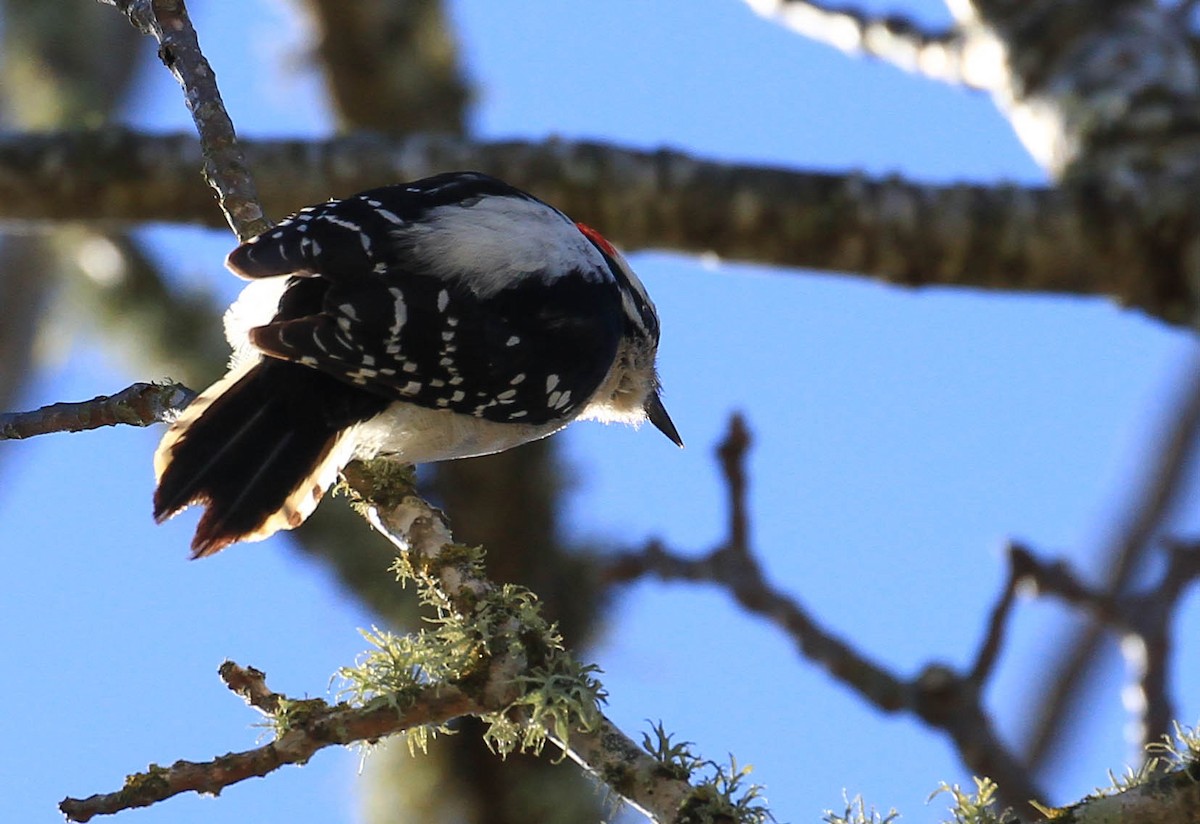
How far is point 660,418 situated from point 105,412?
1725 mm

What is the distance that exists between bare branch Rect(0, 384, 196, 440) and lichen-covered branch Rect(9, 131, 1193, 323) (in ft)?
5.56

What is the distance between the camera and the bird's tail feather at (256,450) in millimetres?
2482

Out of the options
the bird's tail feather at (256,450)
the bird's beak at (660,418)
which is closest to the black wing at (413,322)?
the bird's tail feather at (256,450)

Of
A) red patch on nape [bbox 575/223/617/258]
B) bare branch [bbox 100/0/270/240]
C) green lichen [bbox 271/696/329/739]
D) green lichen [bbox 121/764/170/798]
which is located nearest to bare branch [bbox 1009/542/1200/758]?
red patch on nape [bbox 575/223/617/258]

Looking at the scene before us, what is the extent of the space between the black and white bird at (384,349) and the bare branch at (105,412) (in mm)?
53

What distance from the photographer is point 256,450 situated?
8.46 feet

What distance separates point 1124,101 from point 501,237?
2.50m

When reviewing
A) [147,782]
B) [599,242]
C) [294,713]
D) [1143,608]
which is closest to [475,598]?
[294,713]

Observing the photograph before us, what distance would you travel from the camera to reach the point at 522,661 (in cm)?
198

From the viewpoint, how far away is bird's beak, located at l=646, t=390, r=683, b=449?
12.1 feet

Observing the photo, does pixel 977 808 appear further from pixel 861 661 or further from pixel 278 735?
pixel 861 661

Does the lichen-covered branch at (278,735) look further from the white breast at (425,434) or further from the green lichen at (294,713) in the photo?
the white breast at (425,434)

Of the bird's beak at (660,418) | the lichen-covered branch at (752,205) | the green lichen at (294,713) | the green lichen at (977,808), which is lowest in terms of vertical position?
the green lichen at (977,808)

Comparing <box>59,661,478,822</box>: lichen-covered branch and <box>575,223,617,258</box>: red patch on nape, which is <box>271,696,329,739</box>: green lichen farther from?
A: <box>575,223,617,258</box>: red patch on nape
